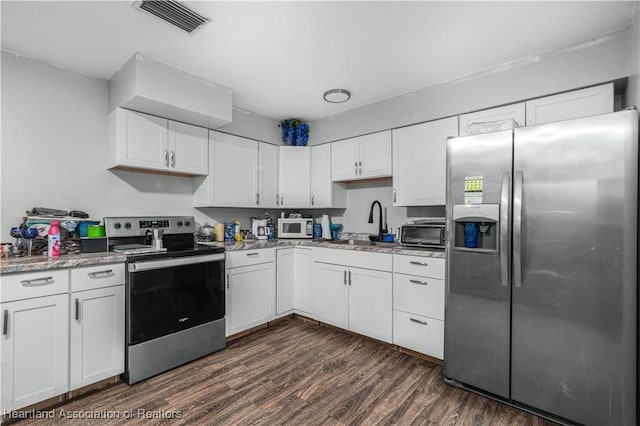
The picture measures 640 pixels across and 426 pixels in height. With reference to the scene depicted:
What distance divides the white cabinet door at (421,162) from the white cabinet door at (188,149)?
1973 mm

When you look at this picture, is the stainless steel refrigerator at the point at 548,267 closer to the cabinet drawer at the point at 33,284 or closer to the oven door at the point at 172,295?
the oven door at the point at 172,295

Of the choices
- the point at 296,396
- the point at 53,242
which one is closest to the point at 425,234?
the point at 296,396

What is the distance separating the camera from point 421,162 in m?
3.06

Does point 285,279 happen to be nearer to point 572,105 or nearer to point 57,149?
point 57,149

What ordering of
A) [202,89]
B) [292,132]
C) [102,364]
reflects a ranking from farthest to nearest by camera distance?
[292,132], [202,89], [102,364]

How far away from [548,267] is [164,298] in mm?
2623

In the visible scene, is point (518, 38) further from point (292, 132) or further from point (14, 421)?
point (14, 421)

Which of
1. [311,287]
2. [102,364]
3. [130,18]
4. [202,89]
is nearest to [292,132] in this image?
[202,89]

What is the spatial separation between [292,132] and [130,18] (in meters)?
2.25

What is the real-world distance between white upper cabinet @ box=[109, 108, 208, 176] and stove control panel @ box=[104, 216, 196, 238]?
463 millimetres

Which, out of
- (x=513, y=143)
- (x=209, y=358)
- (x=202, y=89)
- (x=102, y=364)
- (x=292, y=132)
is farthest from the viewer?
(x=292, y=132)

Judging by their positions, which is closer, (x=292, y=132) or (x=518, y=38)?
(x=518, y=38)

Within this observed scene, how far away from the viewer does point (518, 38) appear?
87.0 inches

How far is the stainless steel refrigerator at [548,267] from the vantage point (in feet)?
5.46
